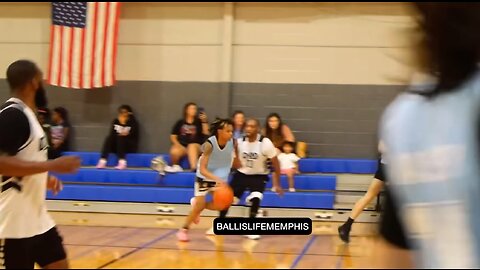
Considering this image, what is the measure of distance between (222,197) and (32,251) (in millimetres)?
3753

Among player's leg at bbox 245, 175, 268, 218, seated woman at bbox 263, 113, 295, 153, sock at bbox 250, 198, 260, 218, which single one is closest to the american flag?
seated woman at bbox 263, 113, 295, 153

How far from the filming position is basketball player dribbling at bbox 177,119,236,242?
677cm

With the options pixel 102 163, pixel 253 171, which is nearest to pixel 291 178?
pixel 253 171

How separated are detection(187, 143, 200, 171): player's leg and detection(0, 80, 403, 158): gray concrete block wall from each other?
1.04 m

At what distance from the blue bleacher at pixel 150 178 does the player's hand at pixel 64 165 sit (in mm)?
6177

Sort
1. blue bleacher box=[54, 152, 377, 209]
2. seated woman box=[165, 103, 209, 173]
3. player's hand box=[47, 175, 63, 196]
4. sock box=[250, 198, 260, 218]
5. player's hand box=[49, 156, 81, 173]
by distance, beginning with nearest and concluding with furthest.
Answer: player's hand box=[49, 156, 81, 173] → player's hand box=[47, 175, 63, 196] → sock box=[250, 198, 260, 218] → blue bleacher box=[54, 152, 377, 209] → seated woman box=[165, 103, 209, 173]

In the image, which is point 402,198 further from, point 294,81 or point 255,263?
point 294,81

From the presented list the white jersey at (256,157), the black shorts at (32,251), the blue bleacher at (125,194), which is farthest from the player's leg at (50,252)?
the blue bleacher at (125,194)

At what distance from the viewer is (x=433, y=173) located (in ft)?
2.87

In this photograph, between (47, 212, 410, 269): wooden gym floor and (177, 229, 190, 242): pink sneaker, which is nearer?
(47, 212, 410, 269): wooden gym floor

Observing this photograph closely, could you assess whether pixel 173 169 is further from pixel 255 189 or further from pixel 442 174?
pixel 442 174

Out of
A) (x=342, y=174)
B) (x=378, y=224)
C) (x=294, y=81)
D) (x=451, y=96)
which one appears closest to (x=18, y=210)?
(x=378, y=224)

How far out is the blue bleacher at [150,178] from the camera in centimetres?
888

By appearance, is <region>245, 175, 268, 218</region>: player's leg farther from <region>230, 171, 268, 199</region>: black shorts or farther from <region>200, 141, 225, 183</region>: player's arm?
<region>200, 141, 225, 183</region>: player's arm
